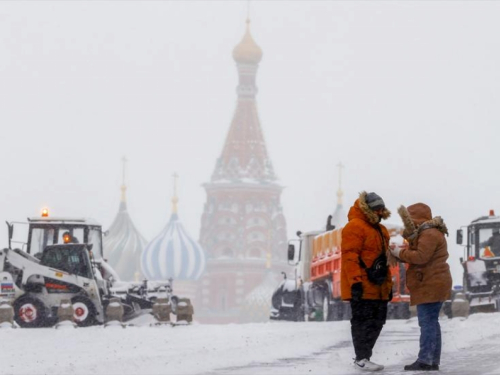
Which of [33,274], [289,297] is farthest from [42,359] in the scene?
[289,297]

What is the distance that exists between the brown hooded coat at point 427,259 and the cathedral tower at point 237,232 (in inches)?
6897

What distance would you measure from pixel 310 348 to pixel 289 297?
18829 millimetres

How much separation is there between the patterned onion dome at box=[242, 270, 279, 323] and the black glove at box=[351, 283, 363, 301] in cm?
17033

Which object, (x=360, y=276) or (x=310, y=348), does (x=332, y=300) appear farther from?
(x=360, y=276)

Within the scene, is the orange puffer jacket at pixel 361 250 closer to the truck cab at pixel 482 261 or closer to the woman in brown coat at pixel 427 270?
the woman in brown coat at pixel 427 270

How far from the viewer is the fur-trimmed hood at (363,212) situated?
43.8ft

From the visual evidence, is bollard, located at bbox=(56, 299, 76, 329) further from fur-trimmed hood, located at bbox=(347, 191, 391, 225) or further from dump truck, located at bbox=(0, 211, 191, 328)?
fur-trimmed hood, located at bbox=(347, 191, 391, 225)

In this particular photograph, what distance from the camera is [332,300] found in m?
33.1

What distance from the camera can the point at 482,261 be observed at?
3294cm

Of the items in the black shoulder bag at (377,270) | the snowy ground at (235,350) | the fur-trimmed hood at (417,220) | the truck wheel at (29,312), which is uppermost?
the truck wheel at (29,312)

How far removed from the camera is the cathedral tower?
190 meters

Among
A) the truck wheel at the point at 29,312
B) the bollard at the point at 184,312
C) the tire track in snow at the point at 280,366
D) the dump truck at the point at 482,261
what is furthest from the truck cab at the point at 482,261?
the tire track in snow at the point at 280,366

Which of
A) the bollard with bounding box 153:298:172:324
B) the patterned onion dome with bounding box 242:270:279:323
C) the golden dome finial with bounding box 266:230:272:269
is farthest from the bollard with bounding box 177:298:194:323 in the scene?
the golden dome finial with bounding box 266:230:272:269

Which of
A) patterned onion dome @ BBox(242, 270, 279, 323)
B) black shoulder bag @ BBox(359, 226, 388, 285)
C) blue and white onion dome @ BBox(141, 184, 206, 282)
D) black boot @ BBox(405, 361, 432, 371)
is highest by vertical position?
blue and white onion dome @ BBox(141, 184, 206, 282)
